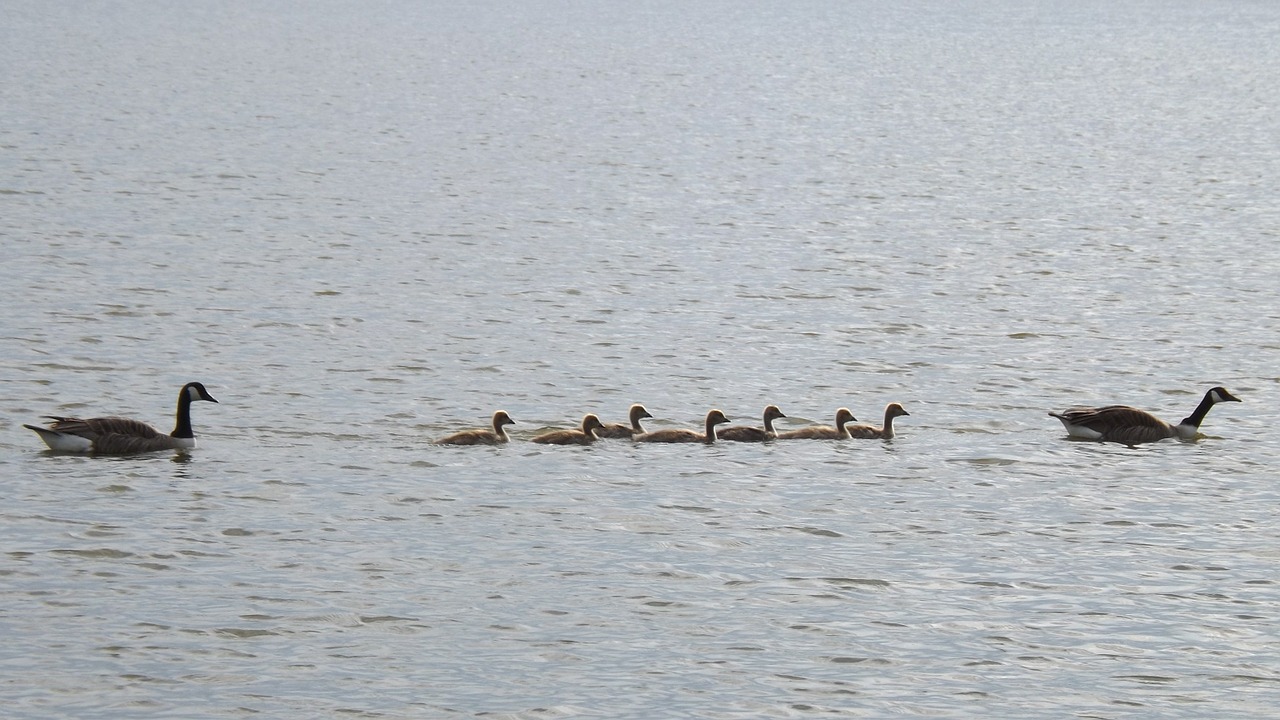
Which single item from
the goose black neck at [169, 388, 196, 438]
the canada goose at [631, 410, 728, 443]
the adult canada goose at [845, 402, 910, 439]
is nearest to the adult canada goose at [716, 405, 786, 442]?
the canada goose at [631, 410, 728, 443]

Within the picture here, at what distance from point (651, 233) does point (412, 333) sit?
1267 centimetres

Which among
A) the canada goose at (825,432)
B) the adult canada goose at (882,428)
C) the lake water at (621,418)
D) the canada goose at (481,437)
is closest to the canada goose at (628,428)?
the lake water at (621,418)

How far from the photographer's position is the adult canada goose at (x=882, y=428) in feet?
73.4

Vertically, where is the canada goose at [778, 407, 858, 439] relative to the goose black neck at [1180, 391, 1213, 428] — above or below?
below

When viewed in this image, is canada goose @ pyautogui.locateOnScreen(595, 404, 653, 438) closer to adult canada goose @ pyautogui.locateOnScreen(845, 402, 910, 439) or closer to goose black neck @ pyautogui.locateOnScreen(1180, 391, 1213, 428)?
adult canada goose @ pyautogui.locateOnScreen(845, 402, 910, 439)

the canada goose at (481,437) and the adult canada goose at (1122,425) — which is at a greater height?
the adult canada goose at (1122,425)

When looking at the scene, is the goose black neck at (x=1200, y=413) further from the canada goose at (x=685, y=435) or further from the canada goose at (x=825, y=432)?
the canada goose at (x=685, y=435)

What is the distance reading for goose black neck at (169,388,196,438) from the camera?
21.1 meters

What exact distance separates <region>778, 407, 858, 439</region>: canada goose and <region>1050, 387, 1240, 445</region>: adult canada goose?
7.88 ft

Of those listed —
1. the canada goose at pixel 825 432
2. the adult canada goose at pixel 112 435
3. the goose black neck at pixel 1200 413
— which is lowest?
the adult canada goose at pixel 112 435

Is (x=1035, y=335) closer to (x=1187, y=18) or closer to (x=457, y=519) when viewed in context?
(x=457, y=519)

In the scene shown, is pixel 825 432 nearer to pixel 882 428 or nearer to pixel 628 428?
pixel 882 428

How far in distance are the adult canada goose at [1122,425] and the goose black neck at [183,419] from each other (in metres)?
9.82

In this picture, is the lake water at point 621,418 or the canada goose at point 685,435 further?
the canada goose at point 685,435
